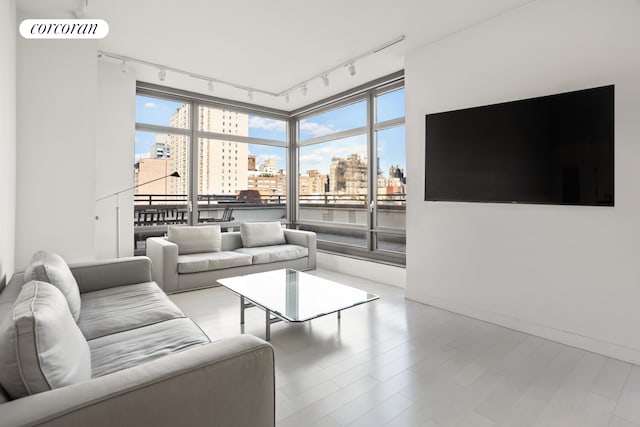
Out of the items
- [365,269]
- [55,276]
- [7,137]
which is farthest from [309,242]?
[7,137]

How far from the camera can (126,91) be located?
4.37 metres

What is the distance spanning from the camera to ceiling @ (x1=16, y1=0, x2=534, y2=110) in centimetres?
288

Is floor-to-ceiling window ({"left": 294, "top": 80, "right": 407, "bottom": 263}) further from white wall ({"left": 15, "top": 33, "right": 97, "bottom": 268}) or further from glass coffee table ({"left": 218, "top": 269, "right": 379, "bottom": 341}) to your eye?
white wall ({"left": 15, "top": 33, "right": 97, "bottom": 268})

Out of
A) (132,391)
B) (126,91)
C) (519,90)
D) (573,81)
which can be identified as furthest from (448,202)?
(126,91)

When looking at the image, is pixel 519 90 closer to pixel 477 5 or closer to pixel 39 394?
pixel 477 5

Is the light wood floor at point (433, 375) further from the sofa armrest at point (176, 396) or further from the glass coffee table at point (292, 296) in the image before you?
the sofa armrest at point (176, 396)

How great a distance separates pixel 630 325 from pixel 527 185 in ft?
4.08

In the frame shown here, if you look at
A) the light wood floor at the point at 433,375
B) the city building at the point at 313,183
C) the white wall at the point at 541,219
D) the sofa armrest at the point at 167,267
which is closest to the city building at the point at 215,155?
the city building at the point at 313,183

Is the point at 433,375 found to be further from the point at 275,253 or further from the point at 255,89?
the point at 255,89

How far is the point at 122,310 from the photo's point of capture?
222 centimetres

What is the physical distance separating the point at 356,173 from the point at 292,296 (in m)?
2.77

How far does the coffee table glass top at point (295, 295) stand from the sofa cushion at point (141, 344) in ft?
2.35

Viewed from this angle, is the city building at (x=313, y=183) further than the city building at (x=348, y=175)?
Yes

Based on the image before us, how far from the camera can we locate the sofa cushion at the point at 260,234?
5008mm
